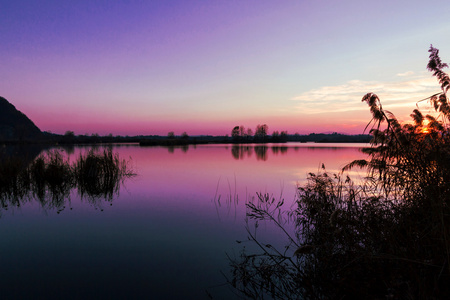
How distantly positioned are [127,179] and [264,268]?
14.3 m

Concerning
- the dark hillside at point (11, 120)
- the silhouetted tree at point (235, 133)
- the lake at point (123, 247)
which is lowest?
the lake at point (123, 247)

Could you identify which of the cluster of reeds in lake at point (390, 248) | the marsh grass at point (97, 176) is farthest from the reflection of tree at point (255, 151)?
the cluster of reeds in lake at point (390, 248)

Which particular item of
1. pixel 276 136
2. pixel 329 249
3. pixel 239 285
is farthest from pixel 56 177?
pixel 276 136

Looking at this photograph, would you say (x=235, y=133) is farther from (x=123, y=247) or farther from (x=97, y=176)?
(x=123, y=247)

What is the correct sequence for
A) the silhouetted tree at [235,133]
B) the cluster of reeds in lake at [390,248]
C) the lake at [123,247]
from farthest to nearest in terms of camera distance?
the silhouetted tree at [235,133] < the lake at [123,247] < the cluster of reeds in lake at [390,248]

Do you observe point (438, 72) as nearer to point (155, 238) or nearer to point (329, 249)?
point (329, 249)

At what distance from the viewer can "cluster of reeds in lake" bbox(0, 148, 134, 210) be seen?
430 inches

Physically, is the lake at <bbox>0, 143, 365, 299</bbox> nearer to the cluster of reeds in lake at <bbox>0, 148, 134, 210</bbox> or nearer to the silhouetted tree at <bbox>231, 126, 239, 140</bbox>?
the cluster of reeds in lake at <bbox>0, 148, 134, 210</bbox>

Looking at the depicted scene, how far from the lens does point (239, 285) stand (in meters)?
4.42

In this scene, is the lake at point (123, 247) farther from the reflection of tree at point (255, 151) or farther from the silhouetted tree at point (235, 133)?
the silhouetted tree at point (235, 133)

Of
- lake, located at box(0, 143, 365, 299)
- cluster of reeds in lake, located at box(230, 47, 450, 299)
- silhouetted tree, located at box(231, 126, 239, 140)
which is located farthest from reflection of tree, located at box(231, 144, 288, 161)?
silhouetted tree, located at box(231, 126, 239, 140)

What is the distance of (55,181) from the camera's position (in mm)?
13523

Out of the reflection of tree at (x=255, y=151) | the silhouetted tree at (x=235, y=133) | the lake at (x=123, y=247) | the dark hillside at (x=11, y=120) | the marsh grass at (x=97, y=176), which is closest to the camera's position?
the lake at (x=123, y=247)

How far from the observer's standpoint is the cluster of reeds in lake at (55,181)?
10934 mm
